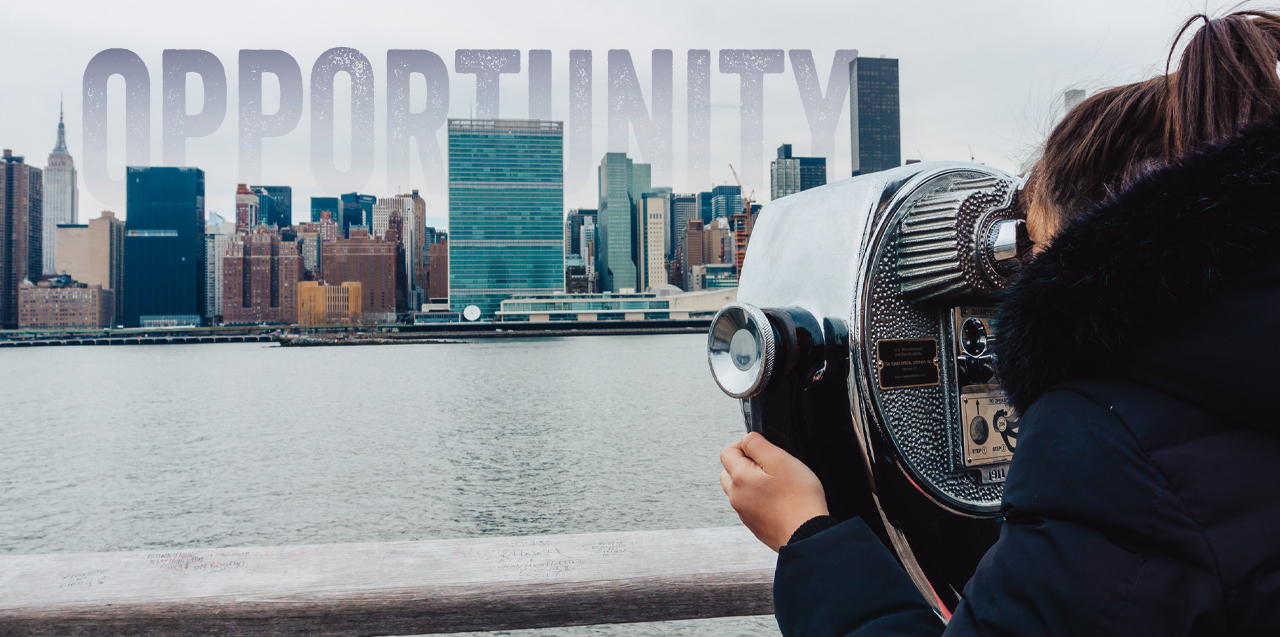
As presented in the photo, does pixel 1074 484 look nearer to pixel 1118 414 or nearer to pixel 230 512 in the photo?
pixel 1118 414

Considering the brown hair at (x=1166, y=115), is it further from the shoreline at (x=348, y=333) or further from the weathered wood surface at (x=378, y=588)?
the shoreline at (x=348, y=333)

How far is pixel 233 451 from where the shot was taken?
59.8 ft

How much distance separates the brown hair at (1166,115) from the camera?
2.09 feet

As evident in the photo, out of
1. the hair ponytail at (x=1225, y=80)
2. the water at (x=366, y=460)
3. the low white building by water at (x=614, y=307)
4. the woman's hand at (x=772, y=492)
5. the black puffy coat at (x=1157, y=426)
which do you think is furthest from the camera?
the low white building by water at (x=614, y=307)

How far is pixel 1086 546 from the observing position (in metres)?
0.56

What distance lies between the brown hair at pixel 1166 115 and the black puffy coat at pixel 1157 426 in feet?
0.22

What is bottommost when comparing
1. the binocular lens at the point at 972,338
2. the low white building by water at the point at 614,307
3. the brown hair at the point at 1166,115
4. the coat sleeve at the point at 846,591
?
the coat sleeve at the point at 846,591

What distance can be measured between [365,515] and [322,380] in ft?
84.6

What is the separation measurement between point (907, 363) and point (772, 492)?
0.28 meters

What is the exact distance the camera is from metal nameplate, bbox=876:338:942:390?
95cm

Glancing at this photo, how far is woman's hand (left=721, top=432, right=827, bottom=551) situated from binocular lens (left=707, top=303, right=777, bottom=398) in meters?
0.07

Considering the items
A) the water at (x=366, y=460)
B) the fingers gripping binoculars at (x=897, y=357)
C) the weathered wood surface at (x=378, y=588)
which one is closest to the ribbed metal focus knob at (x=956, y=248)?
the fingers gripping binoculars at (x=897, y=357)

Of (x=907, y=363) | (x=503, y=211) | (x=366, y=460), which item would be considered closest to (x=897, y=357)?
(x=907, y=363)

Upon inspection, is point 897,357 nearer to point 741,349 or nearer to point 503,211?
point 741,349
